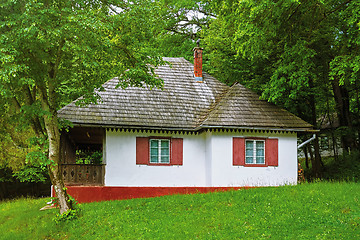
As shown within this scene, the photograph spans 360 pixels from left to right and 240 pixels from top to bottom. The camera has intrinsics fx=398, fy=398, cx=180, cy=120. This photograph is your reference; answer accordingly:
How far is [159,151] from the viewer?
18203 millimetres

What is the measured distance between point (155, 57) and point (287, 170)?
8687mm

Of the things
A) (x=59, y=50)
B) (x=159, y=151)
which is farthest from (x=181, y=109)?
(x=59, y=50)

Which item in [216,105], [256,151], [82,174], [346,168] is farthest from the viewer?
[346,168]

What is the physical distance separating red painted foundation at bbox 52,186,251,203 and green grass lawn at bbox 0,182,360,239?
1.46 meters

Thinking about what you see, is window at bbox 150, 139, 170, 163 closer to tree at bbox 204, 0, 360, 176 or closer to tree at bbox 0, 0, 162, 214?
tree at bbox 0, 0, 162, 214

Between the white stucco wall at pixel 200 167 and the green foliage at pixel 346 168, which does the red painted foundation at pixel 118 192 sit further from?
the green foliage at pixel 346 168

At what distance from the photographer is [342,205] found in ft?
39.2

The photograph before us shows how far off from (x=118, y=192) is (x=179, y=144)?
3.71 metres

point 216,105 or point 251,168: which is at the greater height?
point 216,105

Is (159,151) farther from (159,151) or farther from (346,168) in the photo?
(346,168)

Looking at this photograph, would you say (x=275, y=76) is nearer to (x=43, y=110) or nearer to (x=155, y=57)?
(x=155, y=57)

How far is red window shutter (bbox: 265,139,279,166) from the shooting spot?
1839 cm

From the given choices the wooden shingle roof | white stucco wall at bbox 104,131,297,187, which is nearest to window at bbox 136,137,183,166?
white stucco wall at bbox 104,131,297,187

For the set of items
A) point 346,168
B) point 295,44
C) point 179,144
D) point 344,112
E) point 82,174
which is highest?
point 295,44
